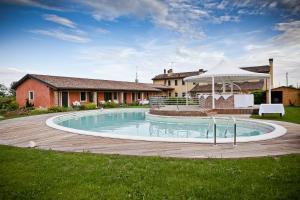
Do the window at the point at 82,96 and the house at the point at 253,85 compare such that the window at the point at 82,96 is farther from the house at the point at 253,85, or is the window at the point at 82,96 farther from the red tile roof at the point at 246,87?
the red tile roof at the point at 246,87

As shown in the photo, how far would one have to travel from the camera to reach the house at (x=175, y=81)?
143 feet

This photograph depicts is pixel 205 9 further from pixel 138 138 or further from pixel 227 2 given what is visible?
pixel 138 138

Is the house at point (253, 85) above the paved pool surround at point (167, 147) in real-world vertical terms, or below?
above

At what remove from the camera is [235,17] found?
14.8 meters

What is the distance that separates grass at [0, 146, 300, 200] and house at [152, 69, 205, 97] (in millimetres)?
38783

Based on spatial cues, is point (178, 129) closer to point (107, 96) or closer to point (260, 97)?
point (260, 97)

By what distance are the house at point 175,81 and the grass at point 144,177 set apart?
38.8 m

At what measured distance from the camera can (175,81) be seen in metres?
44.8

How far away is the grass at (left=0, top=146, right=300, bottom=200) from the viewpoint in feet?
11.0

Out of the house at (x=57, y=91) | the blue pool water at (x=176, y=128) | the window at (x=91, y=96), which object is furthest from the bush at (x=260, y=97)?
the window at (x=91, y=96)

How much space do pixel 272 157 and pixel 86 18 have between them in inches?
502

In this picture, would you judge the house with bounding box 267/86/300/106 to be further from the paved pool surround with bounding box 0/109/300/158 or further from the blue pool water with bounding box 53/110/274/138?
the paved pool surround with bounding box 0/109/300/158

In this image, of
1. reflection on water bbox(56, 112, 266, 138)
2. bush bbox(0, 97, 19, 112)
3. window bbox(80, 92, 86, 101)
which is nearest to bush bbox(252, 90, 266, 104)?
reflection on water bbox(56, 112, 266, 138)

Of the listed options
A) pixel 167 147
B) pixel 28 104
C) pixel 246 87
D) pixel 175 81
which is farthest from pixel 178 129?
pixel 175 81
